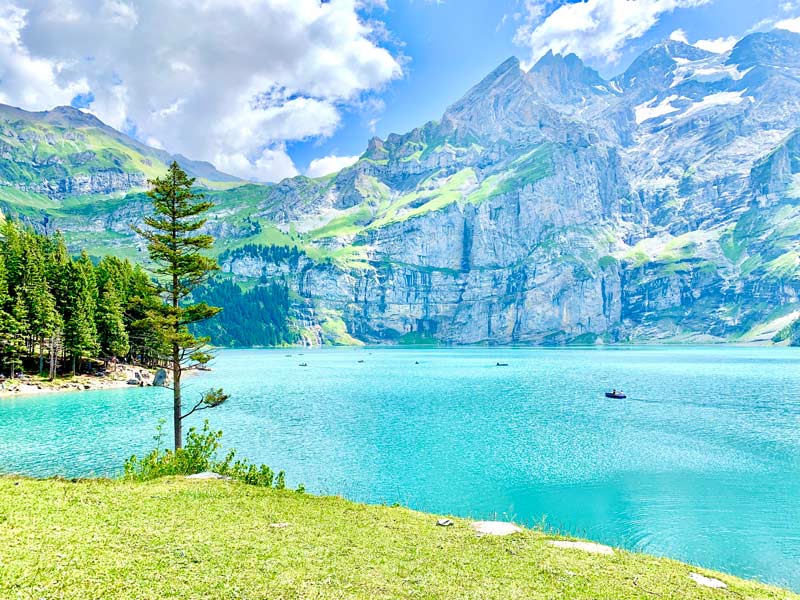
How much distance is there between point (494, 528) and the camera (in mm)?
21797

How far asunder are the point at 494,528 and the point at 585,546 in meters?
3.84

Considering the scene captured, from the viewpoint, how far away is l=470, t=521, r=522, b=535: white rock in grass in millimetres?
→ 21141

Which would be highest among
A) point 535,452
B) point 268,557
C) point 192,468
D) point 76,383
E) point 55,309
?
point 55,309

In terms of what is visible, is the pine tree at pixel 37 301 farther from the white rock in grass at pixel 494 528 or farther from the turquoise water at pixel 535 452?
the white rock in grass at pixel 494 528

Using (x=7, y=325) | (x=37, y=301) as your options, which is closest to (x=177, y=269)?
(x=7, y=325)

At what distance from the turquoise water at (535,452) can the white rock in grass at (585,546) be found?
12.3m

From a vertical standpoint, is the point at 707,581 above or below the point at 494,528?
above

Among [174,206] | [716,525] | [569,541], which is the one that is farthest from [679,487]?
[174,206]

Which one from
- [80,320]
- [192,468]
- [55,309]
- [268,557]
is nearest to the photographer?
[268,557]

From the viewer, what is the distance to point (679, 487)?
40.8m

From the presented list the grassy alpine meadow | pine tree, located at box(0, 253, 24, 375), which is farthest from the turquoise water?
the grassy alpine meadow

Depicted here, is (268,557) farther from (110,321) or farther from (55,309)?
(110,321)

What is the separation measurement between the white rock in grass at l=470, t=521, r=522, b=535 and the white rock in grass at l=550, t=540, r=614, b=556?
1998mm

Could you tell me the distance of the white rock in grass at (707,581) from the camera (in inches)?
634
